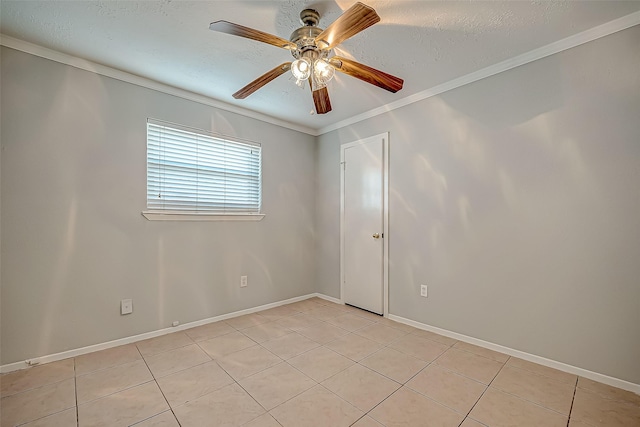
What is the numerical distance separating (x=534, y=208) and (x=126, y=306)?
3636 millimetres

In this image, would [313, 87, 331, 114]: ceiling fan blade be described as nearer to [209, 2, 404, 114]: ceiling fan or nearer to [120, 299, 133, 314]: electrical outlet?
[209, 2, 404, 114]: ceiling fan

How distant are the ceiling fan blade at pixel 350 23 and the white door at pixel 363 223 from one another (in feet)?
6.22

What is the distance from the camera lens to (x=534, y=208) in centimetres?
226

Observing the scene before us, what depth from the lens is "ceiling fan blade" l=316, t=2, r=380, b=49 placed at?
1.31 m

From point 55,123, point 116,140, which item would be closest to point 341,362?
point 116,140

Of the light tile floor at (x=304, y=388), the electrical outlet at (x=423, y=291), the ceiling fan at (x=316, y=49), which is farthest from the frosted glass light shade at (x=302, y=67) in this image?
the electrical outlet at (x=423, y=291)

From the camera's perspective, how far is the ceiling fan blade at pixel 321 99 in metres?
1.97

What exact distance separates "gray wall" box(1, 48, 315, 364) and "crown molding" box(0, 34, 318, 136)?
1.9 inches

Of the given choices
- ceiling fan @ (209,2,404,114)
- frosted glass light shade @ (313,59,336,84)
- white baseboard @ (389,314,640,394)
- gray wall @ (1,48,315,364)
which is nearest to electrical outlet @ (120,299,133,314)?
gray wall @ (1,48,315,364)

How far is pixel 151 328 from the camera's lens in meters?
2.70

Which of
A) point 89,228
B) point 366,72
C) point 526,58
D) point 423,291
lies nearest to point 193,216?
point 89,228

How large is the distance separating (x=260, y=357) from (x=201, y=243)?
1.39 meters

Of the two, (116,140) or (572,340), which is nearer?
(572,340)

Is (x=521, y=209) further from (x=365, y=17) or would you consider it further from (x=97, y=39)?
(x=97, y=39)
